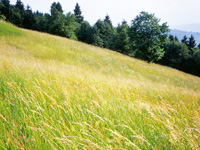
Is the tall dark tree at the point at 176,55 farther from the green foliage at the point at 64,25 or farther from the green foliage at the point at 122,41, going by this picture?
the green foliage at the point at 64,25

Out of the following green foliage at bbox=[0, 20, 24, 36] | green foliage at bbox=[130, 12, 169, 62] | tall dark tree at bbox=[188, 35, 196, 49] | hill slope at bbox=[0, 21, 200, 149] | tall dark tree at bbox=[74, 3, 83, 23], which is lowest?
hill slope at bbox=[0, 21, 200, 149]

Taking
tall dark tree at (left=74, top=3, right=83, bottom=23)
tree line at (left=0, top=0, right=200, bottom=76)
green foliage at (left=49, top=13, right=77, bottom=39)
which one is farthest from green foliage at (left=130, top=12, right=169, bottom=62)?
tall dark tree at (left=74, top=3, right=83, bottom=23)

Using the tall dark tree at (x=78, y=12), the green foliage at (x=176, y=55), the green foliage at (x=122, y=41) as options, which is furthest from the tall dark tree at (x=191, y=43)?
the tall dark tree at (x=78, y=12)

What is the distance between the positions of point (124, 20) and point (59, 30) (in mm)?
33604

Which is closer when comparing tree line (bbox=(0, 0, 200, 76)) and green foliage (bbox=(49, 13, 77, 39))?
tree line (bbox=(0, 0, 200, 76))

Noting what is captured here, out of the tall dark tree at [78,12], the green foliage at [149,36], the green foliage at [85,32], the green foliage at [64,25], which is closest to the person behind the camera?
the green foliage at [149,36]

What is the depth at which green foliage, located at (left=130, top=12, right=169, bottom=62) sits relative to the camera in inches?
844

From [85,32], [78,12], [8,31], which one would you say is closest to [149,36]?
[8,31]

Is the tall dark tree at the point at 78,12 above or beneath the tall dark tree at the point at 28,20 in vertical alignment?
above

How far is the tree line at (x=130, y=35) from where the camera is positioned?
21.9 metres

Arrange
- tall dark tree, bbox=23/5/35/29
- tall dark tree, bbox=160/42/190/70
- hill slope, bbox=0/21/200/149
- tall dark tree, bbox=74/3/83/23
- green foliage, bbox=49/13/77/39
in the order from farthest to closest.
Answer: tall dark tree, bbox=74/3/83/23 → tall dark tree, bbox=23/5/35/29 → tall dark tree, bbox=160/42/190/70 → green foliage, bbox=49/13/77/39 → hill slope, bbox=0/21/200/149

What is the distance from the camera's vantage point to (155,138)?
4.38ft

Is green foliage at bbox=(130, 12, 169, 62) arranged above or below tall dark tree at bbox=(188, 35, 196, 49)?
below

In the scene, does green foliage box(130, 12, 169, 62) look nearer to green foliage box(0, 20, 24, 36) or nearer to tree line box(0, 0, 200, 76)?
tree line box(0, 0, 200, 76)
